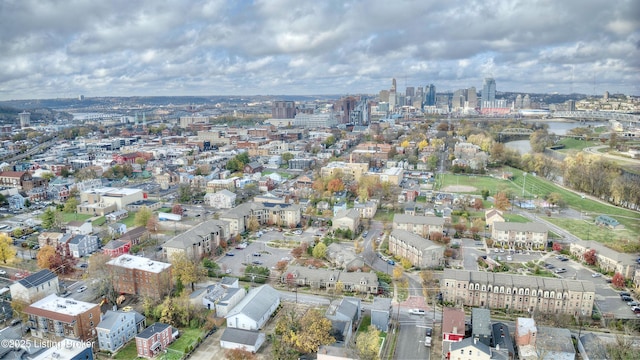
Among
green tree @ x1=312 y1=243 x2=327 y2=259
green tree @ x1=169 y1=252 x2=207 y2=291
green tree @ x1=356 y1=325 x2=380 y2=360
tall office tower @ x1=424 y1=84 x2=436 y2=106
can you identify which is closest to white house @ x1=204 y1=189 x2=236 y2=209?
green tree @ x1=312 y1=243 x2=327 y2=259

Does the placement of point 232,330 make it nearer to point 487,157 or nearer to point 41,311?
point 41,311

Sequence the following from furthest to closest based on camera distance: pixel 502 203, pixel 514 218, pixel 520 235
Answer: pixel 502 203
pixel 514 218
pixel 520 235

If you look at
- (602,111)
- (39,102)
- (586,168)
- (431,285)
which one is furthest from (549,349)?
(39,102)

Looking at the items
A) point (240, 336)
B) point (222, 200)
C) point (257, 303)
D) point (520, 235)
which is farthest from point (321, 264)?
point (222, 200)

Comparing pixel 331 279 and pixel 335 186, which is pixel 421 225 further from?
pixel 335 186

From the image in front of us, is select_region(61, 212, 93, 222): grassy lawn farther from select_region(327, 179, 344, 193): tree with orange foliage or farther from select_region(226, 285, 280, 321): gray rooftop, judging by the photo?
select_region(226, 285, 280, 321): gray rooftop

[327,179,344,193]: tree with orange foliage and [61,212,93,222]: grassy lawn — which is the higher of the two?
[327,179,344,193]: tree with orange foliage

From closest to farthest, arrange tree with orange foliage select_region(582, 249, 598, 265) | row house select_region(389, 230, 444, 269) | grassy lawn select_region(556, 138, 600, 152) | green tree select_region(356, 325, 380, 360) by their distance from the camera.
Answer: green tree select_region(356, 325, 380, 360) → row house select_region(389, 230, 444, 269) → tree with orange foliage select_region(582, 249, 598, 265) → grassy lawn select_region(556, 138, 600, 152)
